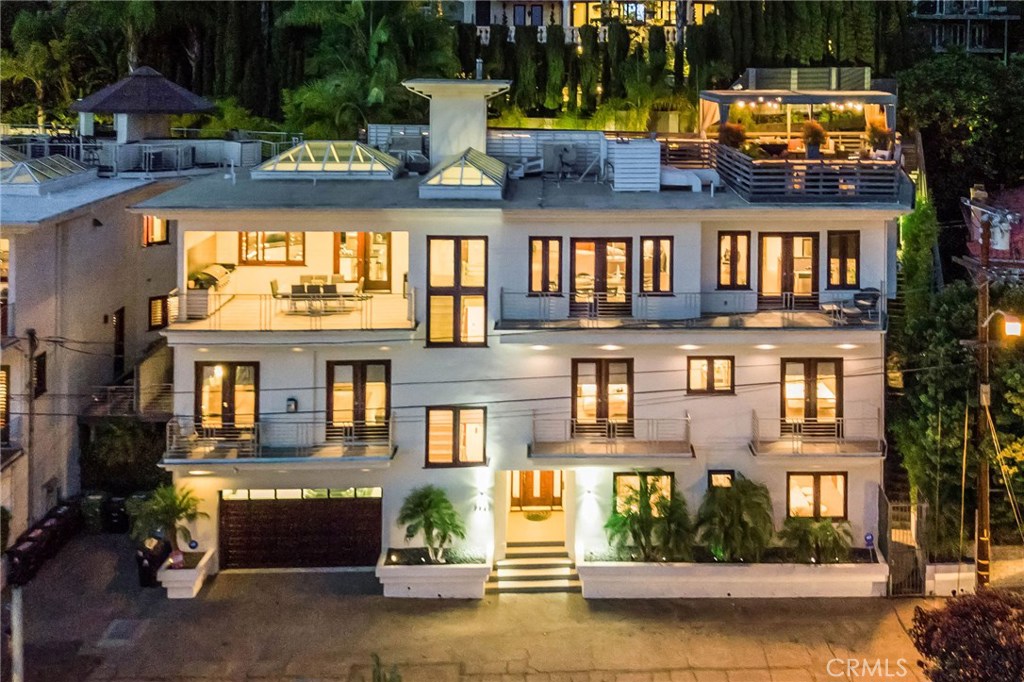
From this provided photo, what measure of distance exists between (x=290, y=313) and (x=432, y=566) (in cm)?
690

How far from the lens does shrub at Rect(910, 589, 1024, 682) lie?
67.2ft

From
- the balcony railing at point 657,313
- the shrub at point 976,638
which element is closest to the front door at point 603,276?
the balcony railing at point 657,313

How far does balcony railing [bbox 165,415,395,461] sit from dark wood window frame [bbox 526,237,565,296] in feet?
15.3

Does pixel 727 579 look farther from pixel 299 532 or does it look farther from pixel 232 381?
pixel 232 381

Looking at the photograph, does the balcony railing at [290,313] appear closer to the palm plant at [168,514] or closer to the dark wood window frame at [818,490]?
the palm plant at [168,514]

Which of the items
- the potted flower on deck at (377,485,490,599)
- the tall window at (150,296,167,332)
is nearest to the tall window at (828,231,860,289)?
the potted flower on deck at (377,485,490,599)

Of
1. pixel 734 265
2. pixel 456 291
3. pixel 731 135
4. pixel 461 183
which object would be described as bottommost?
pixel 456 291

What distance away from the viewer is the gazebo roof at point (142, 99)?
42.9 metres

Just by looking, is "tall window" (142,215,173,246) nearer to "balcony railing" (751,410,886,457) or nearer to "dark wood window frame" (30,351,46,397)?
"dark wood window frame" (30,351,46,397)

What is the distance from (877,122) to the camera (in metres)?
39.7

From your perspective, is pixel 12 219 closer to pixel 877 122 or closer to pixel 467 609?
pixel 467 609

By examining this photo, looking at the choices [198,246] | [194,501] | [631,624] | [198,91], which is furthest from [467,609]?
[198,91]

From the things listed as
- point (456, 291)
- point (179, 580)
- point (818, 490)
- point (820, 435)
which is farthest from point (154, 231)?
point (818, 490)

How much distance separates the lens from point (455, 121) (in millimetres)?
33875
